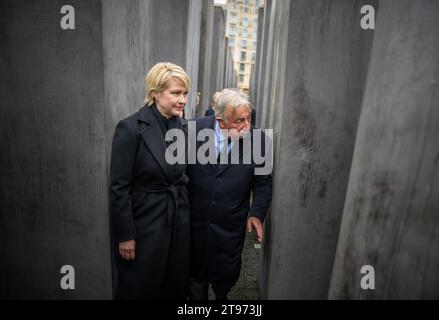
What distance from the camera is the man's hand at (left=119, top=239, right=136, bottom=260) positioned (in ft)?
7.72

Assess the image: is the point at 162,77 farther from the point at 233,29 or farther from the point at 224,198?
the point at 233,29

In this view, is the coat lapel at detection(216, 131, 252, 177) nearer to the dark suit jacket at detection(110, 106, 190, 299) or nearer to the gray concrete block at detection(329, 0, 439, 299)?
the dark suit jacket at detection(110, 106, 190, 299)

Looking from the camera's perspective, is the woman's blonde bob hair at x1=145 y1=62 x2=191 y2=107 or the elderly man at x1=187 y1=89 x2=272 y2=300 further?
the elderly man at x1=187 y1=89 x2=272 y2=300

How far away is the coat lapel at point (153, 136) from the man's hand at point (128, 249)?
613 millimetres

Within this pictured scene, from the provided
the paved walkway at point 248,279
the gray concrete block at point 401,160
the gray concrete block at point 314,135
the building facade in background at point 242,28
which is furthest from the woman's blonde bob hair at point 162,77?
the building facade in background at point 242,28

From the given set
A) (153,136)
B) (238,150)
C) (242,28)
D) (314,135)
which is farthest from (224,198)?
(242,28)

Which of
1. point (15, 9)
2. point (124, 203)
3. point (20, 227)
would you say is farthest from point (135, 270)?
point (15, 9)

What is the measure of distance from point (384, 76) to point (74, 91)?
2.38 m

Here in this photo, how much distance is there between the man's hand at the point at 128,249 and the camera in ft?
7.72

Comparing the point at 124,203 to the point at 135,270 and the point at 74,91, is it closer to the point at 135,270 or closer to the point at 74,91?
the point at 135,270

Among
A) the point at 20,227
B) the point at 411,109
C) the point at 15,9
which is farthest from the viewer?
the point at 20,227

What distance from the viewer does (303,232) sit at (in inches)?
114

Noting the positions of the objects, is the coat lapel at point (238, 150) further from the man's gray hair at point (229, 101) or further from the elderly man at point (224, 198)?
the man's gray hair at point (229, 101)

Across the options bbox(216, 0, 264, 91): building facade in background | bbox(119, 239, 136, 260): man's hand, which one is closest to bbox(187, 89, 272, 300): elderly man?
bbox(119, 239, 136, 260): man's hand
